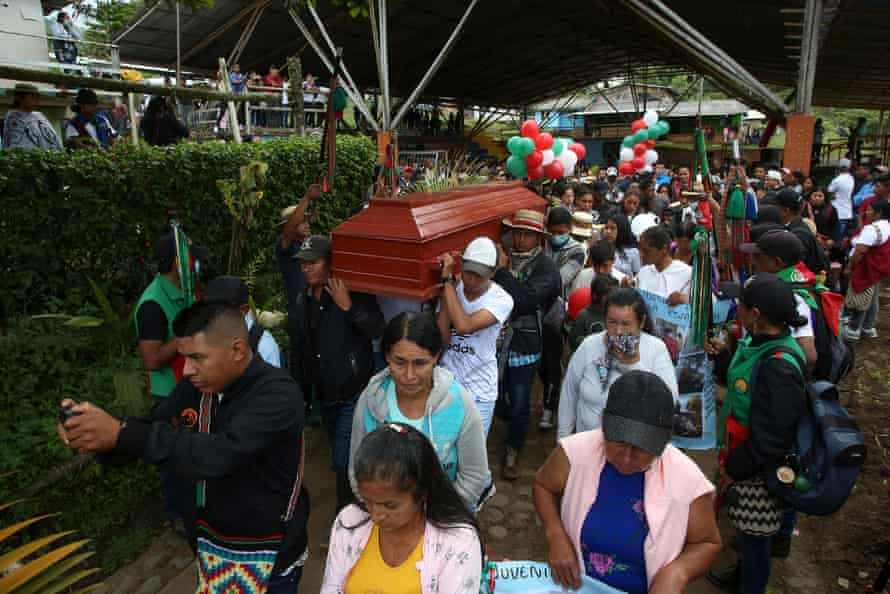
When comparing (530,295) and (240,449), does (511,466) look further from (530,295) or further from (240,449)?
(240,449)

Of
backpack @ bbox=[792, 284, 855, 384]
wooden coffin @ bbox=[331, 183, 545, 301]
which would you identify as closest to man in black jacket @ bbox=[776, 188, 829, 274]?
backpack @ bbox=[792, 284, 855, 384]

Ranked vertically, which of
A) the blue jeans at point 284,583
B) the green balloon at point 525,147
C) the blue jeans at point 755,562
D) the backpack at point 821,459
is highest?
the green balloon at point 525,147

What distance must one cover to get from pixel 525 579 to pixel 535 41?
1728 centimetres

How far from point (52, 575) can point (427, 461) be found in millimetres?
1234

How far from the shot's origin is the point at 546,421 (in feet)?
13.6

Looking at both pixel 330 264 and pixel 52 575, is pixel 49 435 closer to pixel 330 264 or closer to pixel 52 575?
pixel 52 575

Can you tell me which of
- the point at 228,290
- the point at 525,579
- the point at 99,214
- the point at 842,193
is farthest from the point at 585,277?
the point at 842,193

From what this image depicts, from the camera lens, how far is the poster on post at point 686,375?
10.3ft

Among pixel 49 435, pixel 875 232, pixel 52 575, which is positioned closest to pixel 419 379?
pixel 52 575

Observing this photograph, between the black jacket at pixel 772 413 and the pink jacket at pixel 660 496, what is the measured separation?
73 cm

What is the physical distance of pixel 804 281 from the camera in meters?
2.91

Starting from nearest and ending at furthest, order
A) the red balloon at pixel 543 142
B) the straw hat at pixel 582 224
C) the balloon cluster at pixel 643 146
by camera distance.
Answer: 1. the straw hat at pixel 582 224
2. the red balloon at pixel 543 142
3. the balloon cluster at pixel 643 146

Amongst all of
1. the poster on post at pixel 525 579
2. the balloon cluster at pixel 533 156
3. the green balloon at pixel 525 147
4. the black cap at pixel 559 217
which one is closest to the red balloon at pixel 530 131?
the balloon cluster at pixel 533 156

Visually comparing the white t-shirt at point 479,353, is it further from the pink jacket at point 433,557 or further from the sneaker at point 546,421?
the sneaker at point 546,421
